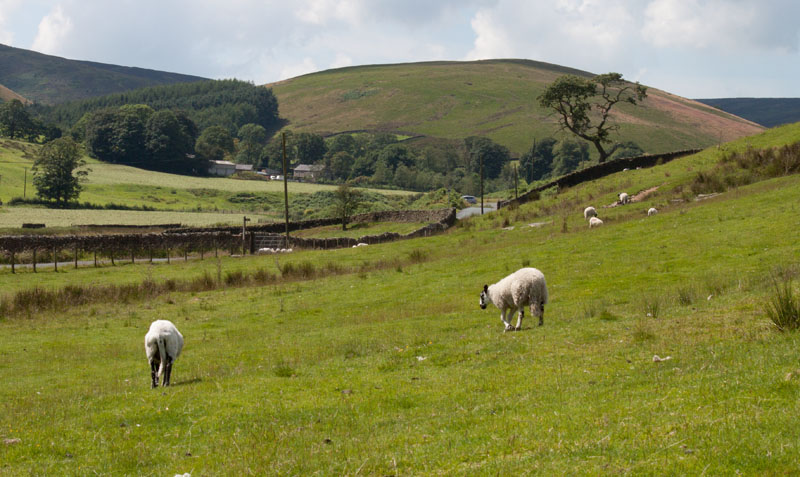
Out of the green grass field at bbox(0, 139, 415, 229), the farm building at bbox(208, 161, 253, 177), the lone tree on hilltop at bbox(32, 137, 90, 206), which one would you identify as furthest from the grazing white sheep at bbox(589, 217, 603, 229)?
the farm building at bbox(208, 161, 253, 177)

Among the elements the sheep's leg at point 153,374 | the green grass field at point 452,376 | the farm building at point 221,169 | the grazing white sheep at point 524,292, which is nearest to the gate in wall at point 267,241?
the green grass field at point 452,376

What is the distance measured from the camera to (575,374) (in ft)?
36.7

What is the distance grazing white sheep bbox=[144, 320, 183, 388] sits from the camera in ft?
47.0

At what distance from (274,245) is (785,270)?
46.9 meters

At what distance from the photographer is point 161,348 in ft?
47.2

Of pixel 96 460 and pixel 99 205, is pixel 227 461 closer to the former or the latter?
pixel 96 460

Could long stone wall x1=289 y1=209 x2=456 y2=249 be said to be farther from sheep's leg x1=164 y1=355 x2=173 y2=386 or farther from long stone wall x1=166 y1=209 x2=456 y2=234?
sheep's leg x1=164 y1=355 x2=173 y2=386

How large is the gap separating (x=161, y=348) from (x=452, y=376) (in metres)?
6.48

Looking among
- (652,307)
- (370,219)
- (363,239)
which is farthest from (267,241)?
(652,307)

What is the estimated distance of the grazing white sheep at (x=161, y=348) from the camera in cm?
1432

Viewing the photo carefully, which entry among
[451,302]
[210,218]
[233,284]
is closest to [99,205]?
[210,218]

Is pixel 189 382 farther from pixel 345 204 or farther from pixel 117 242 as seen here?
pixel 345 204

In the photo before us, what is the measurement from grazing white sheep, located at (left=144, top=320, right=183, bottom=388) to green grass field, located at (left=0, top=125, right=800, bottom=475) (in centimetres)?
42

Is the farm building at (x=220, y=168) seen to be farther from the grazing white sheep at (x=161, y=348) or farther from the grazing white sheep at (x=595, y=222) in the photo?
the grazing white sheep at (x=161, y=348)
